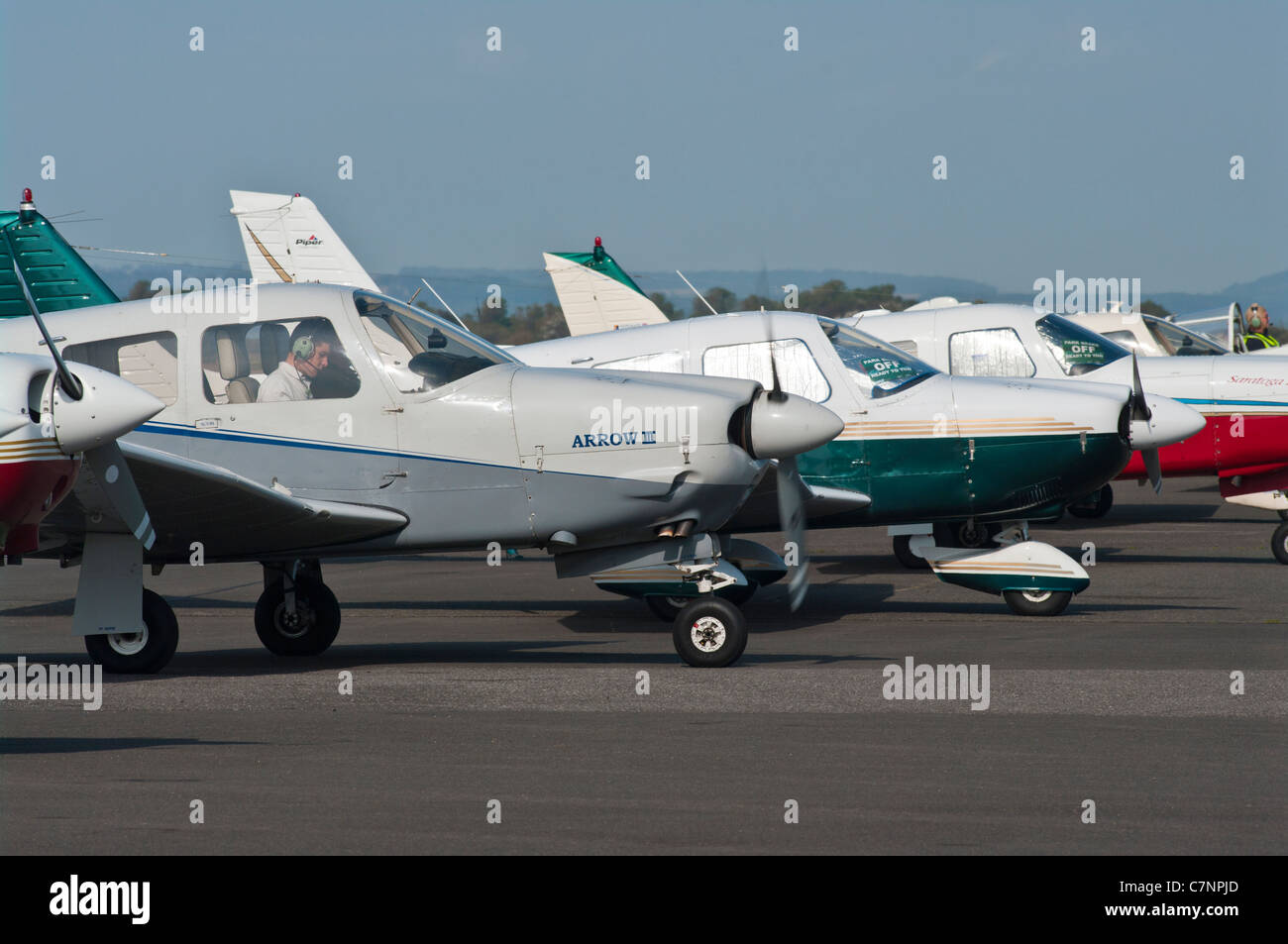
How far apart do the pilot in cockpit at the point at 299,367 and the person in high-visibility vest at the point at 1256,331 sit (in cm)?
1712

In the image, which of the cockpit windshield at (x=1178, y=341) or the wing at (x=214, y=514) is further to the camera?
the cockpit windshield at (x=1178, y=341)

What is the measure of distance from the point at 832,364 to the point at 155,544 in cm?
556

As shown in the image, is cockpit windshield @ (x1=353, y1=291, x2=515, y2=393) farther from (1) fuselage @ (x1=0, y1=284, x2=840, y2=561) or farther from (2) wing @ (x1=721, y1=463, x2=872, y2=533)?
(2) wing @ (x1=721, y1=463, x2=872, y2=533)

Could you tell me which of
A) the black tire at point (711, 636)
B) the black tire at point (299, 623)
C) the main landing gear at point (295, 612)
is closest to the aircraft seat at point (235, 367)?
the main landing gear at point (295, 612)

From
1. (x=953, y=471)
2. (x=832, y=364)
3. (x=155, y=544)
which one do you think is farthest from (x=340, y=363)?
(x=953, y=471)

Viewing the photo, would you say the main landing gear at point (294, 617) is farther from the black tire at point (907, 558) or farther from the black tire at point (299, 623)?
the black tire at point (907, 558)

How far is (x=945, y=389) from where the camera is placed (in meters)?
12.0

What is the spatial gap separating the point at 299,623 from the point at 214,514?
1561mm

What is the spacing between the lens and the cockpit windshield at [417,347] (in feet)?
31.2

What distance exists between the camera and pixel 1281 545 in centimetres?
1508

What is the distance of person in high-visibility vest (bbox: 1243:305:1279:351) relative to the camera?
72.9 feet

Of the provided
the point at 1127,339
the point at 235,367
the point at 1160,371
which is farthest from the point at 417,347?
the point at 1127,339
